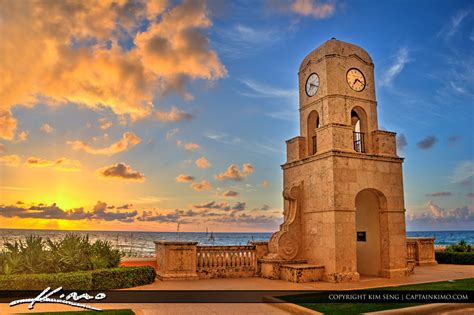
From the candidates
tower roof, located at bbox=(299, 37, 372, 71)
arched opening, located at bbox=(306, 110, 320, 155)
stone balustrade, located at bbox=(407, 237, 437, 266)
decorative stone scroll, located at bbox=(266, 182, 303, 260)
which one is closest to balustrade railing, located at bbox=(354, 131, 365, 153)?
arched opening, located at bbox=(306, 110, 320, 155)

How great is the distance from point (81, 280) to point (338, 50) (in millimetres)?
12287

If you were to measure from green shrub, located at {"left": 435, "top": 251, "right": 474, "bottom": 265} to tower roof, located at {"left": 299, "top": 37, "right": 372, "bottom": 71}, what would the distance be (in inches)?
422

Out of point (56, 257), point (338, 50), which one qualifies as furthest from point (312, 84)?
point (56, 257)

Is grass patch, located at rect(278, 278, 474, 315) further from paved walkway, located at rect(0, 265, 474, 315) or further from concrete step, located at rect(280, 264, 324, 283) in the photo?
concrete step, located at rect(280, 264, 324, 283)

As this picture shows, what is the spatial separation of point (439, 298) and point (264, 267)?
707 centimetres

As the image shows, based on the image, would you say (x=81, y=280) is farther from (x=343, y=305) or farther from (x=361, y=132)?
(x=361, y=132)

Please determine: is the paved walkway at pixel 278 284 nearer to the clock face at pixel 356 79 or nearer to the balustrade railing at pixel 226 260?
the balustrade railing at pixel 226 260

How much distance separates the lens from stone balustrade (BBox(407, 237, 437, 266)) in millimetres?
20141

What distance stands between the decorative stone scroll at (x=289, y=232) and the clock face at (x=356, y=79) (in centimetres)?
442

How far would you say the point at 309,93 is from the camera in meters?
17.7

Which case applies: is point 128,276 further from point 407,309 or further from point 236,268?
point 407,309

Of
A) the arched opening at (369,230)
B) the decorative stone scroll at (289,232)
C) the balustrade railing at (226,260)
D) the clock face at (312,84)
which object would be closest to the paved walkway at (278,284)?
the balustrade railing at (226,260)

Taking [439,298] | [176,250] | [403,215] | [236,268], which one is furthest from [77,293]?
[403,215]

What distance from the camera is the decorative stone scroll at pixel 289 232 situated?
16281mm
